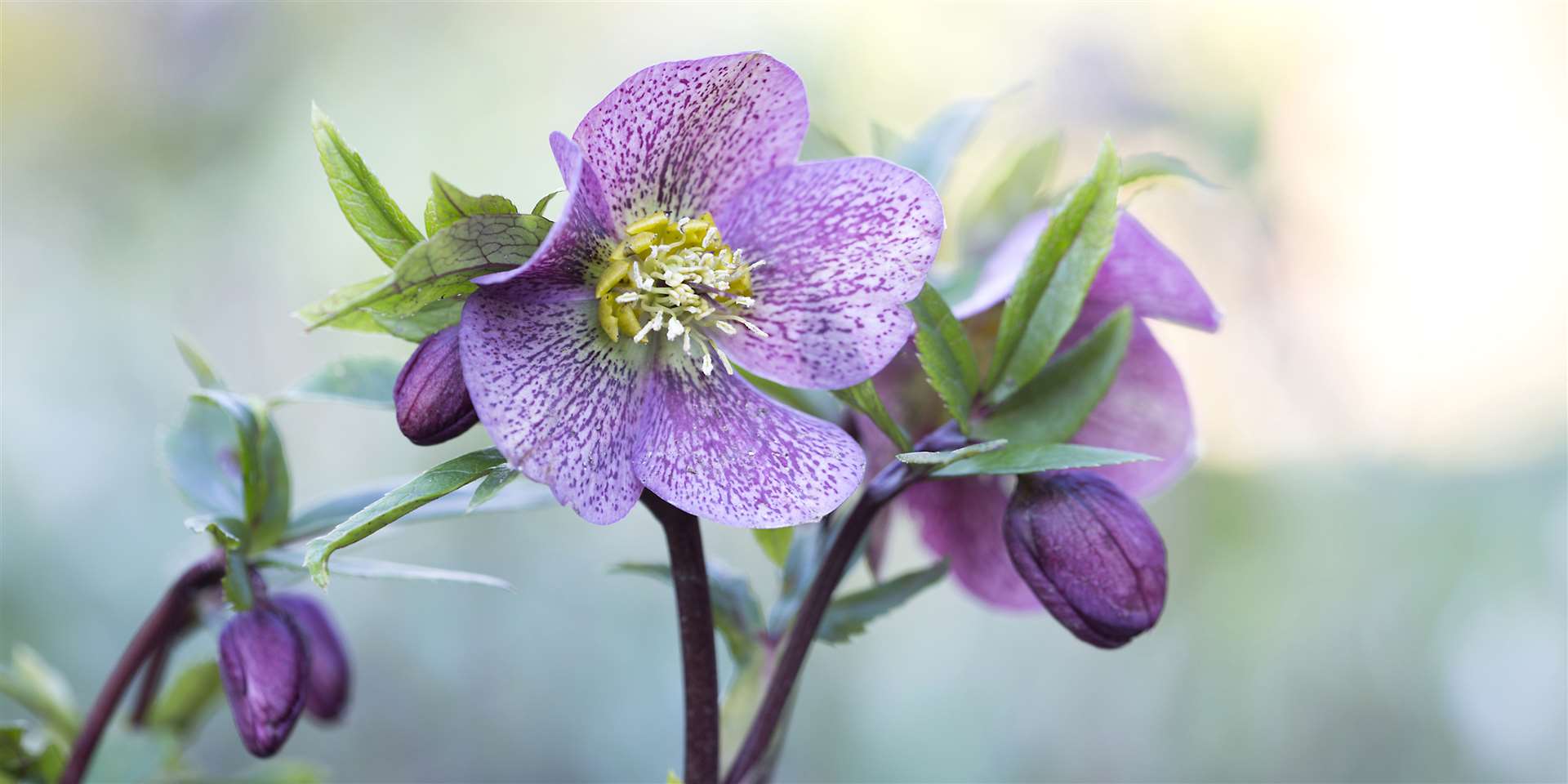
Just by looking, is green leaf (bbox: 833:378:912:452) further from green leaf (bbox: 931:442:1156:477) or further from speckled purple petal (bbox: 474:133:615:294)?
speckled purple petal (bbox: 474:133:615:294)

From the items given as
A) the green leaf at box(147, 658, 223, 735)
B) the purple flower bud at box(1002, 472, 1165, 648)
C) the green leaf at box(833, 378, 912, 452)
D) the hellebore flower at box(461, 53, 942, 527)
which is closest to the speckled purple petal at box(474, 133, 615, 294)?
the hellebore flower at box(461, 53, 942, 527)

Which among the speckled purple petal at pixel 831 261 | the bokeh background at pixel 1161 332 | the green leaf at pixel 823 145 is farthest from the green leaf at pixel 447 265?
the bokeh background at pixel 1161 332

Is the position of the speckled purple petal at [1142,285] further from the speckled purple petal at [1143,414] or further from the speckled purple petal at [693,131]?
the speckled purple petal at [693,131]

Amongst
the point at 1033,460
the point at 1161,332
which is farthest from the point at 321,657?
the point at 1161,332

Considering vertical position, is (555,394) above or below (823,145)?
below

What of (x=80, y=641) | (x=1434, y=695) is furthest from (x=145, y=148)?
(x=1434, y=695)

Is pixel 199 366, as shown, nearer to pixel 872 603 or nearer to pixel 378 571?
pixel 378 571
